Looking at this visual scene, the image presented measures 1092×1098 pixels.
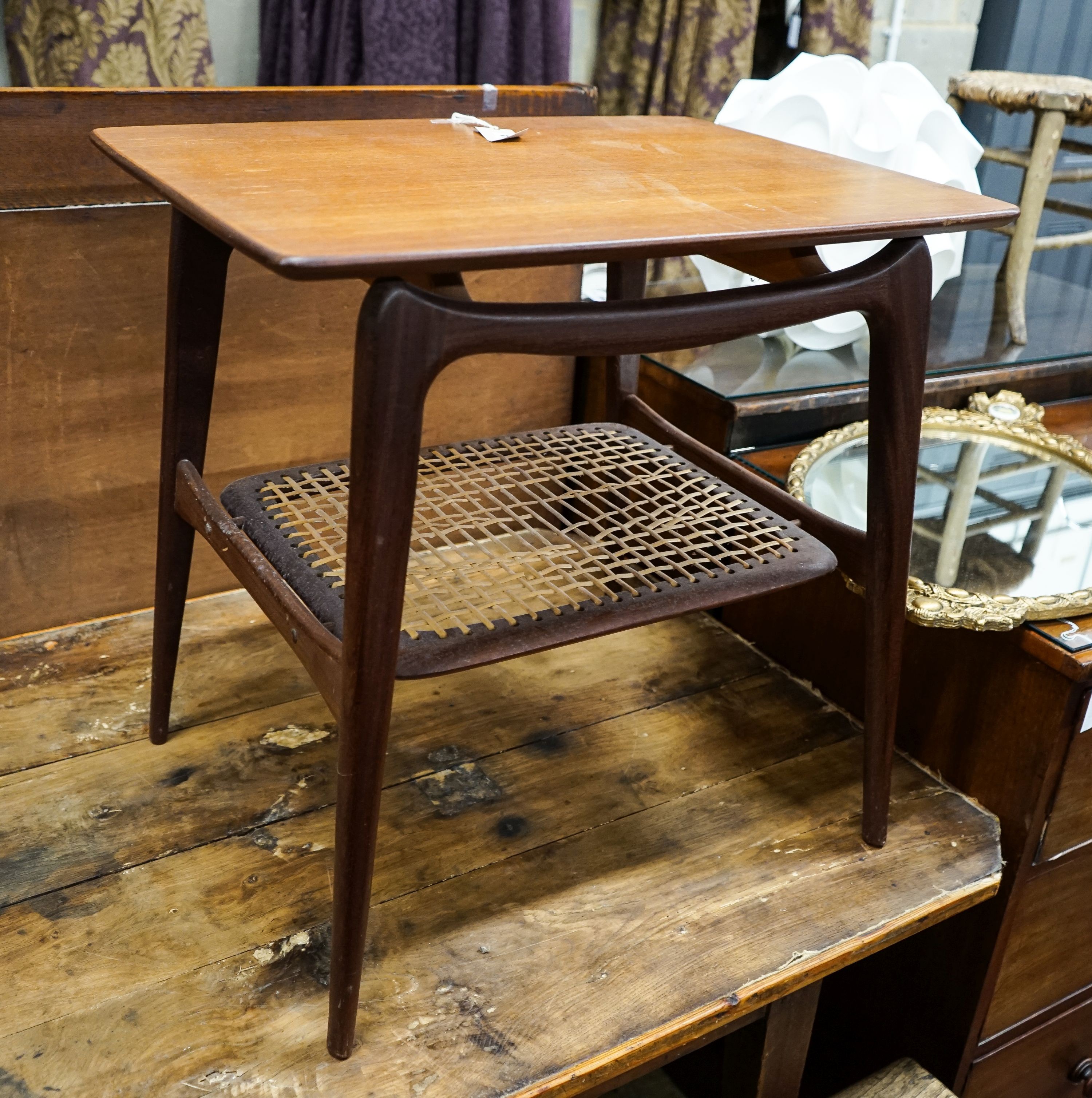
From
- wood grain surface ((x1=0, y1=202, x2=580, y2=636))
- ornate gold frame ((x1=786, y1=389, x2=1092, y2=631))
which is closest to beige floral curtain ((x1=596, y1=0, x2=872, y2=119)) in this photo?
wood grain surface ((x1=0, y1=202, x2=580, y2=636))

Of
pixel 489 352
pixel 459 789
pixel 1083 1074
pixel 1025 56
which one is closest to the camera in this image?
pixel 489 352

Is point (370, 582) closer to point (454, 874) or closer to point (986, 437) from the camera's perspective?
point (454, 874)

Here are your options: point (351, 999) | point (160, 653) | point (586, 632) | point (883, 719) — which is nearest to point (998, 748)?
point (883, 719)

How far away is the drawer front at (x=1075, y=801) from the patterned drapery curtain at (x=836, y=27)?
1.25m

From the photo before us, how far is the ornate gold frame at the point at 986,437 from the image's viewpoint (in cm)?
103

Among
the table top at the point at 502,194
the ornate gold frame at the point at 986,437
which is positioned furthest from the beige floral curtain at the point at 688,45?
the table top at the point at 502,194

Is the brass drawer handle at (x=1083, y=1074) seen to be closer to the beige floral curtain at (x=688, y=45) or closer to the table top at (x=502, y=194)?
the table top at (x=502, y=194)

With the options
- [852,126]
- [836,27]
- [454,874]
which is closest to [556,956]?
[454,874]

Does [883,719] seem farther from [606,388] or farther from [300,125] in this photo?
[300,125]

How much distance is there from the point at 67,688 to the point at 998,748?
3.19ft

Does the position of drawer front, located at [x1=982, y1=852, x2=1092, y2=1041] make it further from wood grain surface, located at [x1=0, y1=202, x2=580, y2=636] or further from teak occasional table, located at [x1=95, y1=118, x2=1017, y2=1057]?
wood grain surface, located at [x1=0, y1=202, x2=580, y2=636]

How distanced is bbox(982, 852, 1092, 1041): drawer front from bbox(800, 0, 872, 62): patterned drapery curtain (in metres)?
1.32

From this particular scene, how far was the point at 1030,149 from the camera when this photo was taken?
5.46 feet

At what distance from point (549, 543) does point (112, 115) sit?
614 mm
